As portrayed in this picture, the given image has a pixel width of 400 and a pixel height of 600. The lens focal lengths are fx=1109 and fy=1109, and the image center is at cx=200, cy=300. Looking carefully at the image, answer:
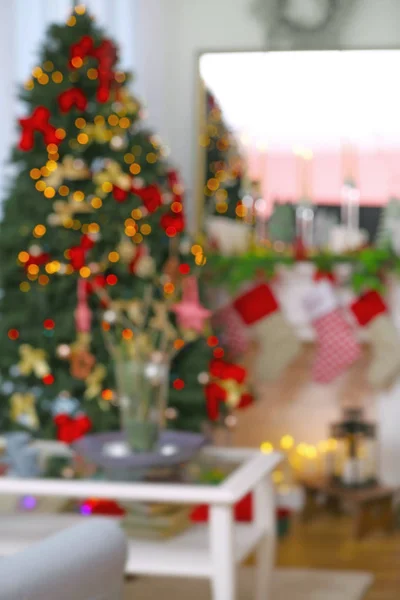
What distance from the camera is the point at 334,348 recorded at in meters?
4.85

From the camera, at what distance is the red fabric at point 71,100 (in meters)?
4.27

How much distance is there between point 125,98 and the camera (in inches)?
172

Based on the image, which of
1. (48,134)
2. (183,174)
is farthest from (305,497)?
(48,134)

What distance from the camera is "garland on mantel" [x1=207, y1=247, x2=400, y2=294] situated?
478 cm

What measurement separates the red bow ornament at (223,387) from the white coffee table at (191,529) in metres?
1.15

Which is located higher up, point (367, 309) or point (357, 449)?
point (367, 309)

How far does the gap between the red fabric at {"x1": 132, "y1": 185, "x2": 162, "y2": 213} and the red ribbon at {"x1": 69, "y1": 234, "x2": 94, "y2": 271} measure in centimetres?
27

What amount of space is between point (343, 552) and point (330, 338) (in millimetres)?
983

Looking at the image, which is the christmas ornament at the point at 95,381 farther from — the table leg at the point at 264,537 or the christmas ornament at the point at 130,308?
the table leg at the point at 264,537

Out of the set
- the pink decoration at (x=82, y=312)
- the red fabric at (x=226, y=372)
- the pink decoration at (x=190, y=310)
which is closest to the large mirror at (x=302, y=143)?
the pink decoration at (x=190, y=310)

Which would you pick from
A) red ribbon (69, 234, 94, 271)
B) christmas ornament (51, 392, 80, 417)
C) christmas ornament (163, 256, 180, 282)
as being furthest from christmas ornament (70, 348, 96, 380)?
christmas ornament (163, 256, 180, 282)

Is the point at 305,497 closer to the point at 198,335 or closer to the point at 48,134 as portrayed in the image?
the point at 198,335

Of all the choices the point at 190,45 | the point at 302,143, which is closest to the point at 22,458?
the point at 302,143

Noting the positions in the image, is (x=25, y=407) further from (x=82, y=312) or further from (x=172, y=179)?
(x=172, y=179)
